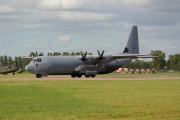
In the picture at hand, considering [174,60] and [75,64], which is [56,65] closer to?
[75,64]

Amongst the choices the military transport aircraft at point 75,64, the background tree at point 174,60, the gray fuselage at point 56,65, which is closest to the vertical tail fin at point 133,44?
the military transport aircraft at point 75,64

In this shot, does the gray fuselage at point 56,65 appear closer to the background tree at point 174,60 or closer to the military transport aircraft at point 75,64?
the military transport aircraft at point 75,64

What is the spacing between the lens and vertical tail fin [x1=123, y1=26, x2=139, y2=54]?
249 ft

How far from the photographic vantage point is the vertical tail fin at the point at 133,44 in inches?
2992

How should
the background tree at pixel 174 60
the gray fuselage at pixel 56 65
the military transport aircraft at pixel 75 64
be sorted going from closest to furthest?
the gray fuselage at pixel 56 65 < the military transport aircraft at pixel 75 64 < the background tree at pixel 174 60

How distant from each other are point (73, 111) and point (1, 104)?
4310 mm

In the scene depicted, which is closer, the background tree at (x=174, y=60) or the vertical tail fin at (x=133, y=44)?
the vertical tail fin at (x=133, y=44)

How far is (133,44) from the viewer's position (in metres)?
76.2

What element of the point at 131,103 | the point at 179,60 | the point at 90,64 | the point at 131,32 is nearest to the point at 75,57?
the point at 90,64

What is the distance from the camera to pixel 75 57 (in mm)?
66812

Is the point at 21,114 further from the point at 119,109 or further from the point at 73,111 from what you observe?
the point at 119,109

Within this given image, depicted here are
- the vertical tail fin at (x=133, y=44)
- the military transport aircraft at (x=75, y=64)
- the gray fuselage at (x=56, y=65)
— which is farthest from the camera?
the vertical tail fin at (x=133, y=44)

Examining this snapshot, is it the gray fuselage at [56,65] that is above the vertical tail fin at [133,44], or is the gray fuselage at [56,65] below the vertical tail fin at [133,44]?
below

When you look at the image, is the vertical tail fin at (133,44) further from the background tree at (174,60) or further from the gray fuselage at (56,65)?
the background tree at (174,60)
